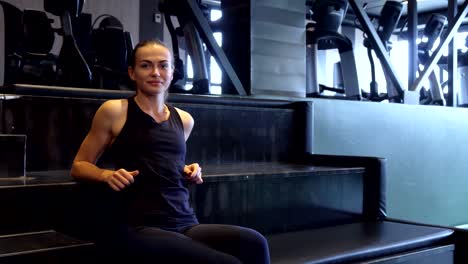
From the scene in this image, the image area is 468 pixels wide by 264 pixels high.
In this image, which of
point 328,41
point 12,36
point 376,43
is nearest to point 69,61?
point 12,36

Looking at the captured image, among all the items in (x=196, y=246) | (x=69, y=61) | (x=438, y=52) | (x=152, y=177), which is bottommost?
(x=196, y=246)

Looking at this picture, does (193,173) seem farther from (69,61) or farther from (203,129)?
(69,61)

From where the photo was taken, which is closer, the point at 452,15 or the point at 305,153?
the point at 305,153

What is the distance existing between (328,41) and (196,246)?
299 centimetres

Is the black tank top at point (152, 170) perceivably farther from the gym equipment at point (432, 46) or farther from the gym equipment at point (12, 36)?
the gym equipment at point (432, 46)

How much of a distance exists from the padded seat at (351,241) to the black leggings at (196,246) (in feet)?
0.71

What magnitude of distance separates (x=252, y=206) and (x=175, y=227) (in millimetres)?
668

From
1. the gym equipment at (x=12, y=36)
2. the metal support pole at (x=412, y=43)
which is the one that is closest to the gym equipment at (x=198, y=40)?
the gym equipment at (x=12, y=36)

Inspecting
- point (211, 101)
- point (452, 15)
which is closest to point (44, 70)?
point (211, 101)

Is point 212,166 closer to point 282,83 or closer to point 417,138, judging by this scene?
point 282,83

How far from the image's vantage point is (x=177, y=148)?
6.01 ft

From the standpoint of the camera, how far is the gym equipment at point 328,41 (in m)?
3.93

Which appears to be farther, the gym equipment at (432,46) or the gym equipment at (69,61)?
the gym equipment at (432,46)

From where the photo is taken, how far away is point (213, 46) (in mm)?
3076
